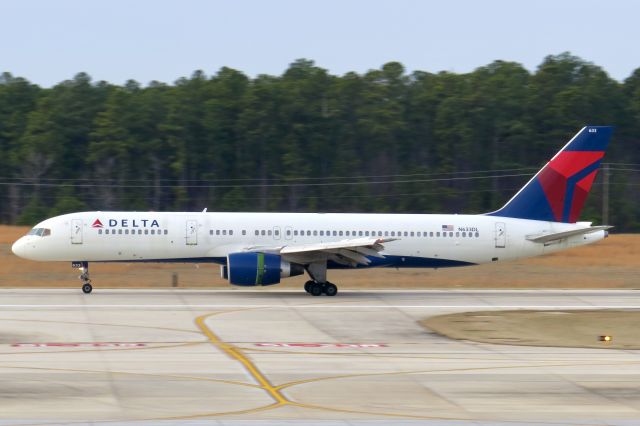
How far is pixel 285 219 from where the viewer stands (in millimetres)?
39844

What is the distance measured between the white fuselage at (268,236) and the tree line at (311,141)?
3609 centimetres

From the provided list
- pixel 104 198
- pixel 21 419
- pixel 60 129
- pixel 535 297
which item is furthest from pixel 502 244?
pixel 60 129

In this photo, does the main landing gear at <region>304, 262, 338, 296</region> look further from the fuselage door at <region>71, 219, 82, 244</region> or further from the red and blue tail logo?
the fuselage door at <region>71, 219, 82, 244</region>

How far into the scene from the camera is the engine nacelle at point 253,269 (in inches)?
1457

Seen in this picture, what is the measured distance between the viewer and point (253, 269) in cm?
3706

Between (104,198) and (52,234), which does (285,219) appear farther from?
(104,198)

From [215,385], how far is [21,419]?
4398mm

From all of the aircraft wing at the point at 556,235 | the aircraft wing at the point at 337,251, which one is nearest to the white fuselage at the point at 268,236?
the aircraft wing at the point at 556,235

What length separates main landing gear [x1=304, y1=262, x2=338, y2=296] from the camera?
1537 inches

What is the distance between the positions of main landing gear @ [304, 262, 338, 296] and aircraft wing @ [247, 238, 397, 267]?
1.21 ft

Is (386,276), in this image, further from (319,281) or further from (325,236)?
(319,281)

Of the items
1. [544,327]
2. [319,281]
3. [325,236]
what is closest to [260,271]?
[319,281]

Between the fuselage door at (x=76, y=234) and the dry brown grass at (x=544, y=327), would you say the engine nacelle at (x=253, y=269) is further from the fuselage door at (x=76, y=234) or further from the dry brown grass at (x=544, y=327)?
the dry brown grass at (x=544, y=327)

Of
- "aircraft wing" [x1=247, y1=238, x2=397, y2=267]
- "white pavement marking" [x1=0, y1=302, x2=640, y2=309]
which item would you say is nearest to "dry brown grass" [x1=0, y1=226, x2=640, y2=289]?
"aircraft wing" [x1=247, y1=238, x2=397, y2=267]
